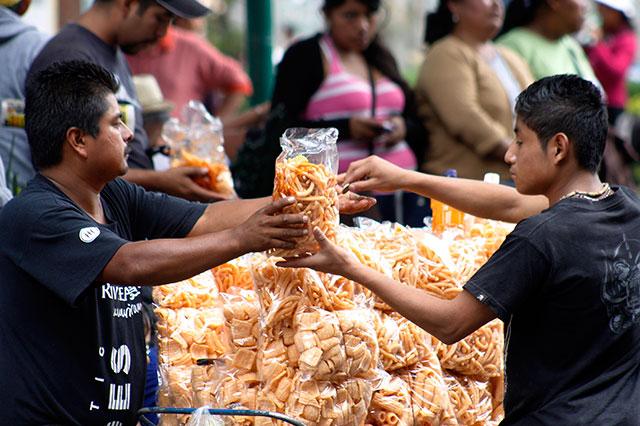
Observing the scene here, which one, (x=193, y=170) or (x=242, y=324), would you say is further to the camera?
(x=193, y=170)

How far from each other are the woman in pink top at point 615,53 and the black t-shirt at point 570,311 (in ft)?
16.9

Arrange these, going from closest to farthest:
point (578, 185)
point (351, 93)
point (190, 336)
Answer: point (578, 185), point (190, 336), point (351, 93)

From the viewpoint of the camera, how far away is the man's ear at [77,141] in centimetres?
284

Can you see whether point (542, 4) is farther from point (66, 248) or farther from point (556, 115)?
point (66, 248)

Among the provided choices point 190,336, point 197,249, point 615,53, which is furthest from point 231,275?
point 615,53

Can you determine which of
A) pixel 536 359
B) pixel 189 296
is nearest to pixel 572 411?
pixel 536 359

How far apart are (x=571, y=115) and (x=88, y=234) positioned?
132 centimetres

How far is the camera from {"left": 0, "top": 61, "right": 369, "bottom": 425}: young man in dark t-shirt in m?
2.63

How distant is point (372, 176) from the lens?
3283 millimetres

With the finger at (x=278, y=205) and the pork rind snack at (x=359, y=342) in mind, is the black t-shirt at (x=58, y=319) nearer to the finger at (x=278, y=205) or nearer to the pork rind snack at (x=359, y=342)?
the finger at (x=278, y=205)

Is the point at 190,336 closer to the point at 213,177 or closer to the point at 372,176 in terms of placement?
the point at 372,176

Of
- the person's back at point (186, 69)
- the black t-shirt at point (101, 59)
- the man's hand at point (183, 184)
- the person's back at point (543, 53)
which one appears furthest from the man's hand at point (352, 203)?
the person's back at point (186, 69)

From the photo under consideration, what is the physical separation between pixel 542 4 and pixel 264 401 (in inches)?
166

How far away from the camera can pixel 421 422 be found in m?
3.00
